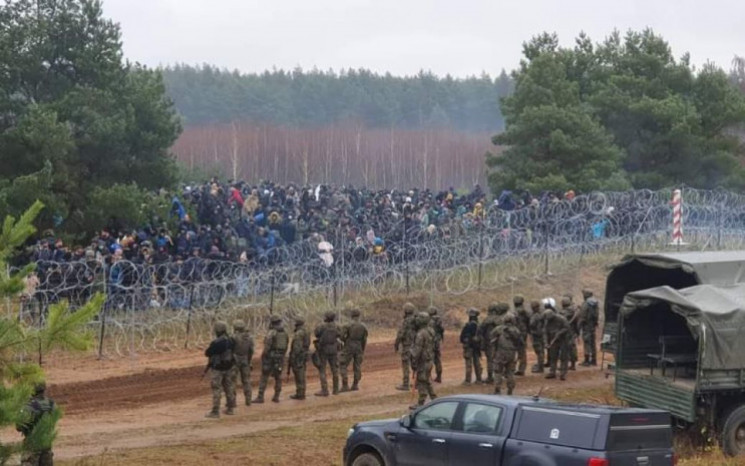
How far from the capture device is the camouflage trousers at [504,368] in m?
21.1

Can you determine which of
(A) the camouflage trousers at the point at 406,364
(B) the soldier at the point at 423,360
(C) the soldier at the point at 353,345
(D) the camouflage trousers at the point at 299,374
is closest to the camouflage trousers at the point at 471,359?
(A) the camouflage trousers at the point at 406,364

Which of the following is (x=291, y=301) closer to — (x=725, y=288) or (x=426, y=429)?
(x=725, y=288)

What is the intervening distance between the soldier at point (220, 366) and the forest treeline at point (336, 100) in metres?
89.0

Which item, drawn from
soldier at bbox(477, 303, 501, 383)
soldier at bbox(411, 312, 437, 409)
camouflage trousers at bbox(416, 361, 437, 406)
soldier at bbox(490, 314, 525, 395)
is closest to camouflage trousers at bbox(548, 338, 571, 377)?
soldier at bbox(477, 303, 501, 383)

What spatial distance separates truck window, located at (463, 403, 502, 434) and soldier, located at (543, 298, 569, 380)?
9.93 metres

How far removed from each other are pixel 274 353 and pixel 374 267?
27.8 ft

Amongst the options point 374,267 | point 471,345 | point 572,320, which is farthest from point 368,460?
point 374,267

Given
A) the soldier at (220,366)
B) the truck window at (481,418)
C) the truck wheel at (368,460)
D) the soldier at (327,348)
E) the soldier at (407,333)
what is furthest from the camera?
the soldier at (327,348)

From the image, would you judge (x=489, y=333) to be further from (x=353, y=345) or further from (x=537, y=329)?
(x=353, y=345)

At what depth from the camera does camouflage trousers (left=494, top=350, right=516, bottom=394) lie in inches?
831

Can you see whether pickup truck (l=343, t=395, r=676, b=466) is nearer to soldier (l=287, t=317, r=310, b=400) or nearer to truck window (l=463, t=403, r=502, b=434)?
truck window (l=463, t=403, r=502, b=434)

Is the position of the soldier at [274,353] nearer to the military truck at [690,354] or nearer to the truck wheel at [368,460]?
the military truck at [690,354]

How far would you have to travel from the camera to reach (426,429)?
13.8 m

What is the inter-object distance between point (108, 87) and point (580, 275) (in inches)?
551
